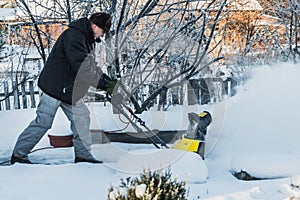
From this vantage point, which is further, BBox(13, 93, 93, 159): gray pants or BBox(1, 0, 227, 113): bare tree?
BBox(1, 0, 227, 113): bare tree

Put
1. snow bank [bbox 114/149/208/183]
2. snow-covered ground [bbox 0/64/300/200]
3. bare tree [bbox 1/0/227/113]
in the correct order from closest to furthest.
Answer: snow-covered ground [bbox 0/64/300/200] < snow bank [bbox 114/149/208/183] < bare tree [bbox 1/0/227/113]

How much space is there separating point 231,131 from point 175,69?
5.20ft

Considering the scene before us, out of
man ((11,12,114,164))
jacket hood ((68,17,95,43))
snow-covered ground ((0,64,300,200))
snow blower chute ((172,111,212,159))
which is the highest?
jacket hood ((68,17,95,43))

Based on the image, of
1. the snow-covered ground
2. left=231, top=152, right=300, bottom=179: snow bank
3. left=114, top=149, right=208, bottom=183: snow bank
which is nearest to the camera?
the snow-covered ground

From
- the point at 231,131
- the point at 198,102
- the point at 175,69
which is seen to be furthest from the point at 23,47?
the point at 231,131

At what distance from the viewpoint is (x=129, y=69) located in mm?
5523

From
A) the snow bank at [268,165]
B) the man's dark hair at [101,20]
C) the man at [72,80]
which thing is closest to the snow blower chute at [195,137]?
the snow bank at [268,165]

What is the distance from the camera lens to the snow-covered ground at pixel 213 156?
118 inches

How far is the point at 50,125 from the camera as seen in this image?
3.67 metres

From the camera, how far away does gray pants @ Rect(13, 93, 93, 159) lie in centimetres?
361

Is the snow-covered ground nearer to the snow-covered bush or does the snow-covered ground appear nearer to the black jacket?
the snow-covered bush

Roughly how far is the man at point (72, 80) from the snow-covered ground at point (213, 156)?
0.29 m

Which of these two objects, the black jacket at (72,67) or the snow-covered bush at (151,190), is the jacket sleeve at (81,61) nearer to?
the black jacket at (72,67)

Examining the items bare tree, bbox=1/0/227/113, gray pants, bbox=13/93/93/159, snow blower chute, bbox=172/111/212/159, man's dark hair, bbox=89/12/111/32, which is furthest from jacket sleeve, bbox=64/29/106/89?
bare tree, bbox=1/0/227/113
